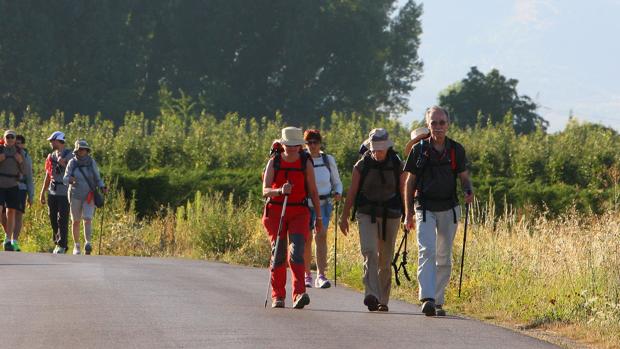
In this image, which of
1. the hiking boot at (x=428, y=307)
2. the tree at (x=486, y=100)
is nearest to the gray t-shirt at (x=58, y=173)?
the hiking boot at (x=428, y=307)

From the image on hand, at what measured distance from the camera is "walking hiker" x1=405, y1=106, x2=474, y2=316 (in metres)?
13.4

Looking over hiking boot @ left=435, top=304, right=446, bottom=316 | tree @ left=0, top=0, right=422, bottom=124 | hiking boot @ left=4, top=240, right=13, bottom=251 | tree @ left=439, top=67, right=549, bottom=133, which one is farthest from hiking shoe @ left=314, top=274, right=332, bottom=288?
tree @ left=439, top=67, right=549, bottom=133

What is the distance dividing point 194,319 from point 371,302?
2.09 meters

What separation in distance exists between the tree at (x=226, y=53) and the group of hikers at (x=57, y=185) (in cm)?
4410

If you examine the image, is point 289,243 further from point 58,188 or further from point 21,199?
point 21,199

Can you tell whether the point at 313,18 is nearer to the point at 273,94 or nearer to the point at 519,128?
the point at 273,94

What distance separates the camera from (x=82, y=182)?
2272cm

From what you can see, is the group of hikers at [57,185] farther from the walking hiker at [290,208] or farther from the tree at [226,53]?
the tree at [226,53]

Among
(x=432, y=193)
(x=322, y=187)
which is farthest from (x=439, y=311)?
(x=322, y=187)

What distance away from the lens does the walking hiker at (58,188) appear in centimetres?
2306

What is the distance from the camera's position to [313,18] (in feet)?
243

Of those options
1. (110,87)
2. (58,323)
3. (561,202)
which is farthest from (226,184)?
(110,87)

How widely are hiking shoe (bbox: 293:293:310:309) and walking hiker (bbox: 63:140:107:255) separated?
30.2 feet

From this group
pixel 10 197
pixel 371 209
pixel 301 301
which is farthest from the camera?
pixel 10 197
